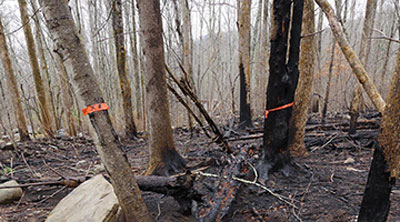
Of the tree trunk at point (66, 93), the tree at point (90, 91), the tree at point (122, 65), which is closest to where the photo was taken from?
the tree at point (90, 91)

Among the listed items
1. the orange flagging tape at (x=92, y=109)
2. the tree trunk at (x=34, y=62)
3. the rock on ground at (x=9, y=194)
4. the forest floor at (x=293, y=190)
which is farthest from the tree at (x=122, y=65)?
the orange flagging tape at (x=92, y=109)

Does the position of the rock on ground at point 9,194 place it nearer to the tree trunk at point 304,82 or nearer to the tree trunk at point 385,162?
the tree trunk at point 385,162

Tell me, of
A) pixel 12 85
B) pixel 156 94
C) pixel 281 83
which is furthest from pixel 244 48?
pixel 12 85

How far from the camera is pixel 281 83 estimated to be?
290cm

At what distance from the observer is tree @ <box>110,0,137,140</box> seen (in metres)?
6.34

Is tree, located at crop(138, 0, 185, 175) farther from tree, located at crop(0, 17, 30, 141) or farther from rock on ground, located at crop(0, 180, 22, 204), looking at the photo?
tree, located at crop(0, 17, 30, 141)

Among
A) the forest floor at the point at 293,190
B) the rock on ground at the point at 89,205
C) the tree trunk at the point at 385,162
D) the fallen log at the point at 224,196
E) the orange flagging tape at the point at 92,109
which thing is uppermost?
the orange flagging tape at the point at 92,109

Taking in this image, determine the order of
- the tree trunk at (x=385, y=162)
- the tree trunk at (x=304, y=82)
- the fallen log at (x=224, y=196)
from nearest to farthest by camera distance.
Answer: the tree trunk at (x=385, y=162)
the fallen log at (x=224, y=196)
the tree trunk at (x=304, y=82)

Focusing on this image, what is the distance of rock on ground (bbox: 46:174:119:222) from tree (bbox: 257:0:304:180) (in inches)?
84.8

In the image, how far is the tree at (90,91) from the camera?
1423mm

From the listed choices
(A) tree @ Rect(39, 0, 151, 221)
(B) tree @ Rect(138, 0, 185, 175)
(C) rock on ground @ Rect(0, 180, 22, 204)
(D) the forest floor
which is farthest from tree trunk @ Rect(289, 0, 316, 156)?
(C) rock on ground @ Rect(0, 180, 22, 204)

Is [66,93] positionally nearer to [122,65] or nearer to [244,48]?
[122,65]

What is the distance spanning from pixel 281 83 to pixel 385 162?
1730 millimetres

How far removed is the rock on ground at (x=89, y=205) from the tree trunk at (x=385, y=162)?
7.11ft
